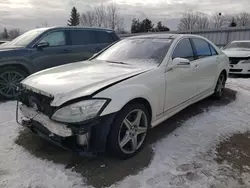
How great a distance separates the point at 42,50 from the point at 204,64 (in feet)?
12.2

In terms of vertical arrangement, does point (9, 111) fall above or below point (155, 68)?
below

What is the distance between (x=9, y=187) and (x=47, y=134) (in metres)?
0.65

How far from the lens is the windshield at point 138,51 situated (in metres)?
3.66

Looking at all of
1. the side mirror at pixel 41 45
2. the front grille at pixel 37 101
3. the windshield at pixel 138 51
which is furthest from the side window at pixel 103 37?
the front grille at pixel 37 101

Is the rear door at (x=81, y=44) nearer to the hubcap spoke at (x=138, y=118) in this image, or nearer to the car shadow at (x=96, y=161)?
the car shadow at (x=96, y=161)

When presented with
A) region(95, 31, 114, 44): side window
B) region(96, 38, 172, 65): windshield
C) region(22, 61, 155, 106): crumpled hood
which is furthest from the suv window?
region(22, 61, 155, 106): crumpled hood

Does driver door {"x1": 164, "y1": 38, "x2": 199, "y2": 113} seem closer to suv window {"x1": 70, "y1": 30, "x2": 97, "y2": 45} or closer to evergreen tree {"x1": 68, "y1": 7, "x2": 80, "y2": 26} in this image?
Answer: suv window {"x1": 70, "y1": 30, "x2": 97, "y2": 45}

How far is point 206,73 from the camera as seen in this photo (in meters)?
4.71

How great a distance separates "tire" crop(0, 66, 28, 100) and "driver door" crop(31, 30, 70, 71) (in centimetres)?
44

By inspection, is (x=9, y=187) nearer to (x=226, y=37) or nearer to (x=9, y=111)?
(x=9, y=111)

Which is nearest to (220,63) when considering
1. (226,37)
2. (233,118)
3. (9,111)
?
(233,118)

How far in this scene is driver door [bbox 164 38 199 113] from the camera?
11.6 feet

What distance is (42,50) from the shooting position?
570 cm

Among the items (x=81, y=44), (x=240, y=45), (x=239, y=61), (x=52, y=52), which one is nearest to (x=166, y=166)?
(x=52, y=52)
